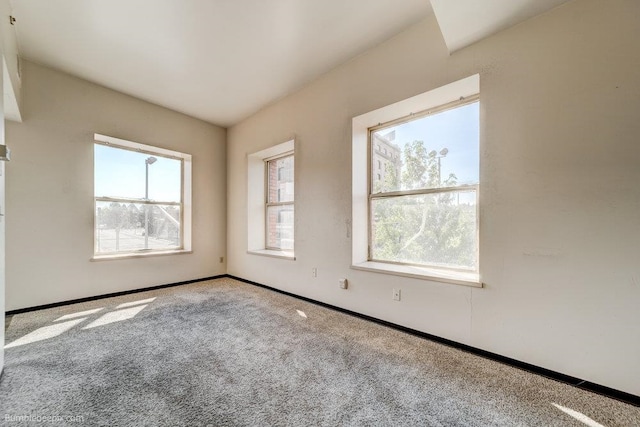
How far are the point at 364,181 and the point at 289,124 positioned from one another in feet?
4.95

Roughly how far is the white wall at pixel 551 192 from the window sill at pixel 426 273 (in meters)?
0.06

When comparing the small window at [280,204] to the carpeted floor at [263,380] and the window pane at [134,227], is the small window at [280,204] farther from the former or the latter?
the carpeted floor at [263,380]

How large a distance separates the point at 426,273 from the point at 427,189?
2.77ft

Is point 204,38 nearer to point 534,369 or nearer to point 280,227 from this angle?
point 280,227

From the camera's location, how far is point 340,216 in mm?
3061

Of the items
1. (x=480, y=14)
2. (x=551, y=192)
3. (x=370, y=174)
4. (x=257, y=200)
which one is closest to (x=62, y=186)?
(x=257, y=200)

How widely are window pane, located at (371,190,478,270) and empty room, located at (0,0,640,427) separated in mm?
22

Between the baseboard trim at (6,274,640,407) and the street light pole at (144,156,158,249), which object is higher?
the street light pole at (144,156,158,249)

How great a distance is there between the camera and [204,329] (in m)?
2.54

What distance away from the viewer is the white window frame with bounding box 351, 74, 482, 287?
7.42ft

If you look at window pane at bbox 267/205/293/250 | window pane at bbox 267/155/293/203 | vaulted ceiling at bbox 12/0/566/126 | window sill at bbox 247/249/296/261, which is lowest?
window sill at bbox 247/249/296/261

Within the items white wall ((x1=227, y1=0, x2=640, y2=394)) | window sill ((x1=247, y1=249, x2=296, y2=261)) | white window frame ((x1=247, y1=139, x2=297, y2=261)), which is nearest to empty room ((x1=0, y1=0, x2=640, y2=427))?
white wall ((x1=227, y1=0, x2=640, y2=394))

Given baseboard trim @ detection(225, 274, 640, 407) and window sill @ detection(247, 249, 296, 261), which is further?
window sill @ detection(247, 249, 296, 261)

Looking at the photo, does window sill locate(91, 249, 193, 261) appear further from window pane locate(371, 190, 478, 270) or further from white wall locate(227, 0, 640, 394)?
white wall locate(227, 0, 640, 394)
